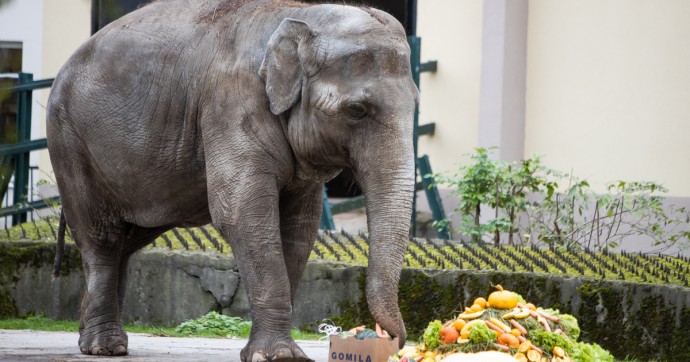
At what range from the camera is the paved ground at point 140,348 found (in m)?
7.25

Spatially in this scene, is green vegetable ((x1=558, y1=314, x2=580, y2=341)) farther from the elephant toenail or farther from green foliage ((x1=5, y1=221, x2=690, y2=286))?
the elephant toenail

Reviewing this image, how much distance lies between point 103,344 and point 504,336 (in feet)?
9.43

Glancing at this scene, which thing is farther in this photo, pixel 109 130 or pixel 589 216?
pixel 589 216

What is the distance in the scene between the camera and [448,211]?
1439 cm

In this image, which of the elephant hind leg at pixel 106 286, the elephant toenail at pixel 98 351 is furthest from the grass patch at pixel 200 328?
the elephant toenail at pixel 98 351

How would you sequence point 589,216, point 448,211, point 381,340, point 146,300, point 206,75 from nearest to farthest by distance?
point 381,340, point 206,75, point 146,300, point 589,216, point 448,211

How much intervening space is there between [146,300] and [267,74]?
3701 millimetres

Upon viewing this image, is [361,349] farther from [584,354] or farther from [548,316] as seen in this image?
[584,354]

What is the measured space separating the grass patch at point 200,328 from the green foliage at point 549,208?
120 inches

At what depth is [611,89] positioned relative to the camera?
13.8 m

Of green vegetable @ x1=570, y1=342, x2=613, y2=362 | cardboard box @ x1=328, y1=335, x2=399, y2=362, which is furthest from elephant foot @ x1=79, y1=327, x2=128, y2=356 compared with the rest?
green vegetable @ x1=570, y1=342, x2=613, y2=362

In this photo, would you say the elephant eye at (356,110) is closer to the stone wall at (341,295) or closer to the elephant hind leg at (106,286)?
the elephant hind leg at (106,286)

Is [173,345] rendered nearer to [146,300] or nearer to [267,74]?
[146,300]

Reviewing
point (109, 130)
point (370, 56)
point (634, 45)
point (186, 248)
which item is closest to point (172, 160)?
point (109, 130)
